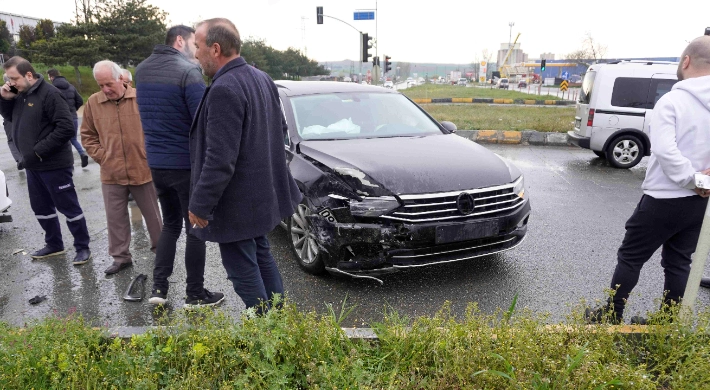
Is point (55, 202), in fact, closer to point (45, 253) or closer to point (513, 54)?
point (45, 253)

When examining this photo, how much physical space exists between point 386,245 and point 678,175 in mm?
1791

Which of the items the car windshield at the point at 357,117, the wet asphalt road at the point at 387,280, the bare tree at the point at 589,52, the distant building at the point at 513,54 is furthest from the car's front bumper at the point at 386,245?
the distant building at the point at 513,54

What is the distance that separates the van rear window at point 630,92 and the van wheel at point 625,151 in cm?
60

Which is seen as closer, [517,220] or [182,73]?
[182,73]

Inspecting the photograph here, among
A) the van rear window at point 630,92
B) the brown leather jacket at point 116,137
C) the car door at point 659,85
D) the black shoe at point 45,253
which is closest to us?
the brown leather jacket at point 116,137

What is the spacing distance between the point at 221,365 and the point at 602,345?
5.76ft

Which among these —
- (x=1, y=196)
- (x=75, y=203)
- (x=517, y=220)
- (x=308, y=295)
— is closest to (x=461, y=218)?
(x=517, y=220)

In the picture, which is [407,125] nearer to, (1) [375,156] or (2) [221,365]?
(1) [375,156]

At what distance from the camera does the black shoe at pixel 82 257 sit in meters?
4.40

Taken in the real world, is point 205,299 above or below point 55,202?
below

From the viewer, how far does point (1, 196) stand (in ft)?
17.2

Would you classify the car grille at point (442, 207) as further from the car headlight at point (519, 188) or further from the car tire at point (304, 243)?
the car tire at point (304, 243)

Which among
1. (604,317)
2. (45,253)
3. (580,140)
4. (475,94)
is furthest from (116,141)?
(475,94)

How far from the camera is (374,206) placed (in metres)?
3.43
